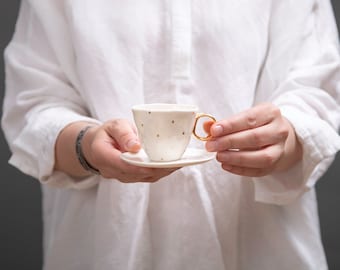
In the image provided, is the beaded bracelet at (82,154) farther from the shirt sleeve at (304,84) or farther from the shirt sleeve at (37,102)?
the shirt sleeve at (304,84)

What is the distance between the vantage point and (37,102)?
2.86ft

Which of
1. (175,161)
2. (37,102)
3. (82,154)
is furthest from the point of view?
(37,102)

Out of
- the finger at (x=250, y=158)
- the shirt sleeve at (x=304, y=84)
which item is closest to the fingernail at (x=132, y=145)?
the finger at (x=250, y=158)

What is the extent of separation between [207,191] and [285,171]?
0.13m

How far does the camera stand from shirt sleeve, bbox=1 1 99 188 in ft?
2.67

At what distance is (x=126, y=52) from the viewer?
80 centimetres

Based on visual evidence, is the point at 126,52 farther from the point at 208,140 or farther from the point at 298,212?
the point at 298,212

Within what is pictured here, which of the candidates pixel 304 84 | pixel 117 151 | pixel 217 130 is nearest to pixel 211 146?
pixel 217 130

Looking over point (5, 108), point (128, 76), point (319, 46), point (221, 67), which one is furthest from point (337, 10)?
point (5, 108)

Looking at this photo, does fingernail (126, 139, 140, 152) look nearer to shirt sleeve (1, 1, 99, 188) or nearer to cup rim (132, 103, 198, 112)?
cup rim (132, 103, 198, 112)

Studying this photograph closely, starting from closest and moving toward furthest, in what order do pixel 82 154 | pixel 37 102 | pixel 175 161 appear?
1. pixel 175 161
2. pixel 82 154
3. pixel 37 102

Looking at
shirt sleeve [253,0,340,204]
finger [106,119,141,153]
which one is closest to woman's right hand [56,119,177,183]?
finger [106,119,141,153]

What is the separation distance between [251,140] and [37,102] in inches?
16.1

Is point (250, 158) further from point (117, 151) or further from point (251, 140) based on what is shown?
point (117, 151)
